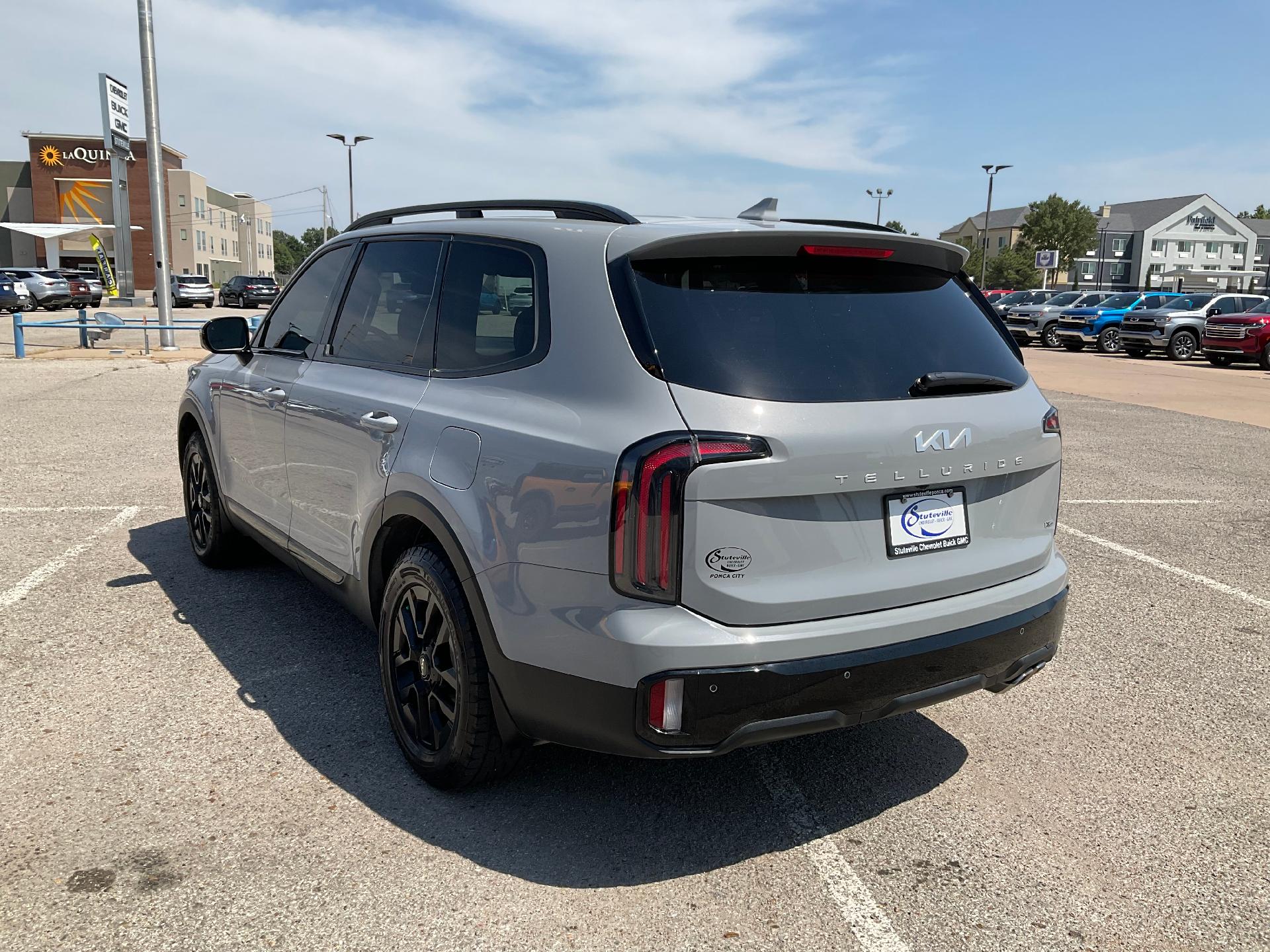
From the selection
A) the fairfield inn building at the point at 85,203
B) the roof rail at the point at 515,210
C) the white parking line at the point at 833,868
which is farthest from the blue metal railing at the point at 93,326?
the fairfield inn building at the point at 85,203

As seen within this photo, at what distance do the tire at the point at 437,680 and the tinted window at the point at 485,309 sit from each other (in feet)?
2.12

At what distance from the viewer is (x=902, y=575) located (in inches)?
110

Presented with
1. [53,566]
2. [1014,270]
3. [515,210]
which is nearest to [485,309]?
[515,210]

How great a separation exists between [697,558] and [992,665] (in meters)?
1.09

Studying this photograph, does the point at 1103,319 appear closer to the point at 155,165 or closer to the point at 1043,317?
the point at 1043,317

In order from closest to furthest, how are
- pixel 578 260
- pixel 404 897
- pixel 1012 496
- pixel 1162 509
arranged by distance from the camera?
pixel 404 897
pixel 578 260
pixel 1012 496
pixel 1162 509

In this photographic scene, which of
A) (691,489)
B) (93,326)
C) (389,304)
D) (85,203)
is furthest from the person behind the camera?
(85,203)

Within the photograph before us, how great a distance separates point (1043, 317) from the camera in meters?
32.8

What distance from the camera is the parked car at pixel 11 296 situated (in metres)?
37.3

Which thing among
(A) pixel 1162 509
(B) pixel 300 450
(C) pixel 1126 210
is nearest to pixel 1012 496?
(B) pixel 300 450

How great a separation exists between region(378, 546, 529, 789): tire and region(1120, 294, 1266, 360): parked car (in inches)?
1108

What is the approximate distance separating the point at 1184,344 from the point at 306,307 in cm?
2842

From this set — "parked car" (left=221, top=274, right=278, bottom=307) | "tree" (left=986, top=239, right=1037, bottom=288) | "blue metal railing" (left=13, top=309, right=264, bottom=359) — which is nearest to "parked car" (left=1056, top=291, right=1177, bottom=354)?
"blue metal railing" (left=13, top=309, right=264, bottom=359)

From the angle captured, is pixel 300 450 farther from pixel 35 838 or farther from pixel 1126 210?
pixel 1126 210
